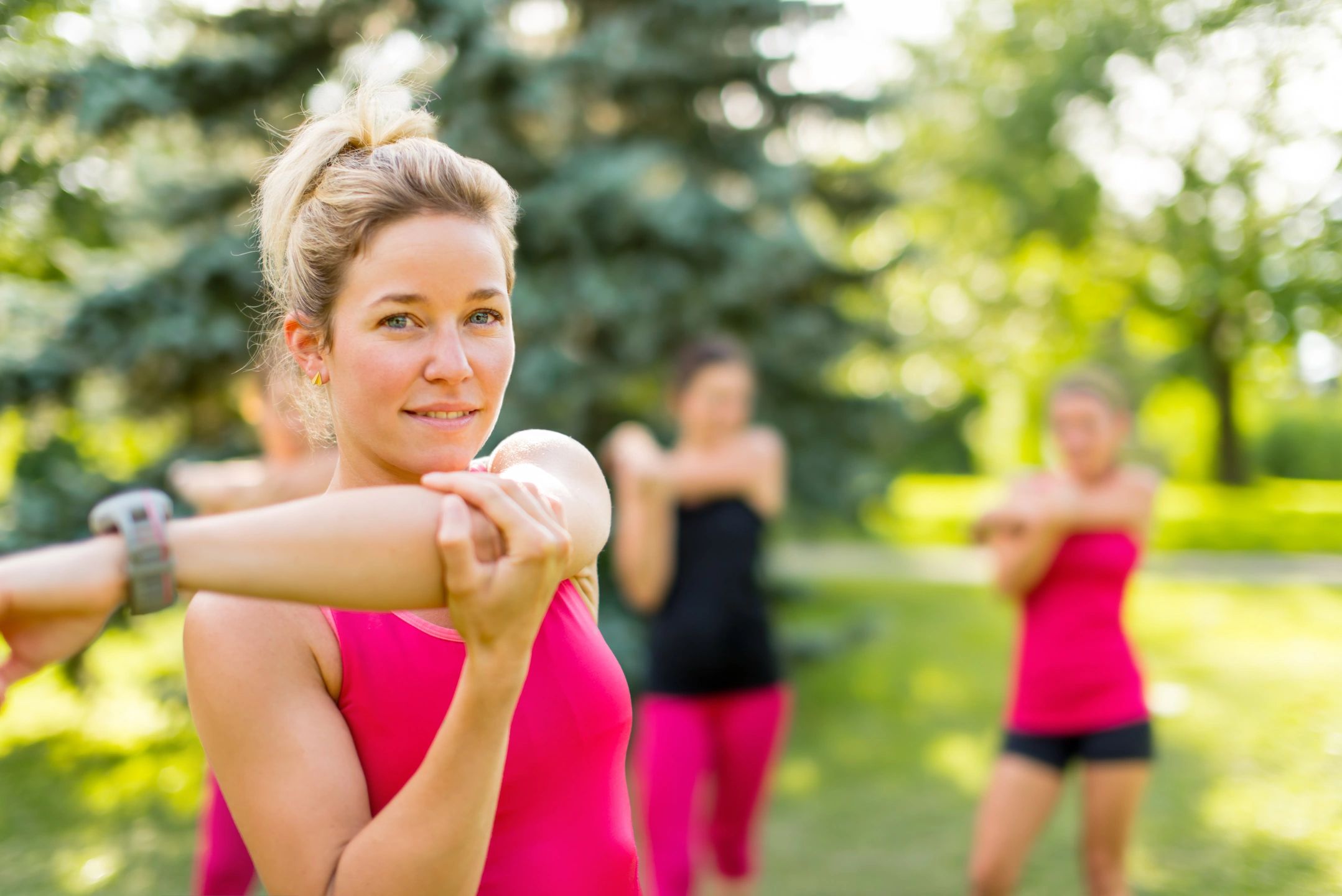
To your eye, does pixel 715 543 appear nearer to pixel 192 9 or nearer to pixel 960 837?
pixel 960 837

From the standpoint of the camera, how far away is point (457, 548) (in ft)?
3.74

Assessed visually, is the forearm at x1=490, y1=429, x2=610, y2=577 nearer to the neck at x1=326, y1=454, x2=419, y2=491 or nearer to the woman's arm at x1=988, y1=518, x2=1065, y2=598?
the neck at x1=326, y1=454, x2=419, y2=491

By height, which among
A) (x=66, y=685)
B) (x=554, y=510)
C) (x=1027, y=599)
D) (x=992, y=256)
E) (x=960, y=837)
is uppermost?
(x=992, y=256)

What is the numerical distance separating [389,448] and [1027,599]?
340cm

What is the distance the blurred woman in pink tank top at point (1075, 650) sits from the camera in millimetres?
3898

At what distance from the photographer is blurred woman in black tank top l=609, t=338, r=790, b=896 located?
13.4ft

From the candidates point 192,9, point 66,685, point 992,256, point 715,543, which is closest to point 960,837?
point 715,543

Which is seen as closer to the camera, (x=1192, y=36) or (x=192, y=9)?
(x=192, y=9)

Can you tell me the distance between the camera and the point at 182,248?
723cm

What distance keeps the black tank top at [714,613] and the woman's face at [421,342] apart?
9.10ft

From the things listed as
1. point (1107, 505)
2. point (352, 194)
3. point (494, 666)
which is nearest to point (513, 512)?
point (494, 666)

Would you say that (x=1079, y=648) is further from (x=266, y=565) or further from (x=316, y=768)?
(x=266, y=565)

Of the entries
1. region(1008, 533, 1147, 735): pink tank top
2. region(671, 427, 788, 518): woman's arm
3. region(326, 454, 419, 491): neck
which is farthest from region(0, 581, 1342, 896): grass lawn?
region(326, 454, 419, 491): neck

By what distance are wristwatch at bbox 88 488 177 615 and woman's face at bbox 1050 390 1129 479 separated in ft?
13.3
